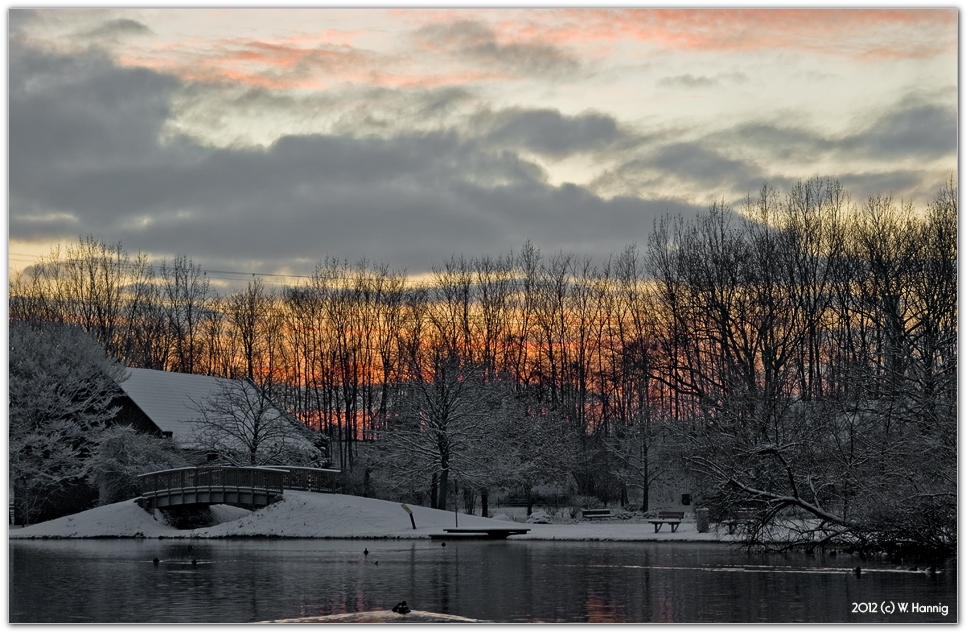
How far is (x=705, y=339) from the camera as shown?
179 feet

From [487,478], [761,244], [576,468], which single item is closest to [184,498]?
[487,478]

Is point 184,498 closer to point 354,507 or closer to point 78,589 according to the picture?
point 354,507

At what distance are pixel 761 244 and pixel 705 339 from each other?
5.81 metres

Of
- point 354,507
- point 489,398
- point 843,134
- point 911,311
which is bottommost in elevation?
point 354,507

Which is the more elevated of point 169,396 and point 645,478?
point 169,396

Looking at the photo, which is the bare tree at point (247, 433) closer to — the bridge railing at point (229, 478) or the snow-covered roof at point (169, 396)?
the snow-covered roof at point (169, 396)

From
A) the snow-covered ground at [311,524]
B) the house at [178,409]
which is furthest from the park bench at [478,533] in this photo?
the house at [178,409]

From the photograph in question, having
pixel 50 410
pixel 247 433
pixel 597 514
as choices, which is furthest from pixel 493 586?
pixel 247 433

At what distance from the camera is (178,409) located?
6094 centimetres

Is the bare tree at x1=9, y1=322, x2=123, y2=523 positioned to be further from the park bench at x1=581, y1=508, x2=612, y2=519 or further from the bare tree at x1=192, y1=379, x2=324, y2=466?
the park bench at x1=581, y1=508, x2=612, y2=519

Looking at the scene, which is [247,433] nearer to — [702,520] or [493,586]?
[702,520]

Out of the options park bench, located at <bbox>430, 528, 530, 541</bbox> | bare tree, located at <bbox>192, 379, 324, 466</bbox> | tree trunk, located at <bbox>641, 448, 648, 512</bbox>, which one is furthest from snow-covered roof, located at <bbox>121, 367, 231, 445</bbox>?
tree trunk, located at <bbox>641, 448, 648, 512</bbox>

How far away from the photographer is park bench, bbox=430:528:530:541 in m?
40.0

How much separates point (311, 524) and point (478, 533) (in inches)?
348
